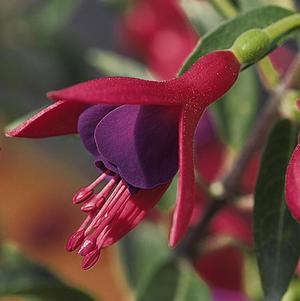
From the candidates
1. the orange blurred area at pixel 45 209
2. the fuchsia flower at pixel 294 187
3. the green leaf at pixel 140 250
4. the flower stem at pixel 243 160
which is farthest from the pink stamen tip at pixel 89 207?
the orange blurred area at pixel 45 209

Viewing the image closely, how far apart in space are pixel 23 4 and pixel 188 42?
46 centimetres

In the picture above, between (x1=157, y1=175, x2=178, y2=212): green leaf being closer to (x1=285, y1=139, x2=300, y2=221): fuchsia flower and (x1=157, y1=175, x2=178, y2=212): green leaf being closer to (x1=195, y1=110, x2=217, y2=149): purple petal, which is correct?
(x1=195, y1=110, x2=217, y2=149): purple petal

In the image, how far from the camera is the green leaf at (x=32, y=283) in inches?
38.4

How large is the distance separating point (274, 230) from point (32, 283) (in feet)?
1.25

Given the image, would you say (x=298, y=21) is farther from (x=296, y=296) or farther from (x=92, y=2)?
(x=92, y=2)

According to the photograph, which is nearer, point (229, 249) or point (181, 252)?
point (181, 252)

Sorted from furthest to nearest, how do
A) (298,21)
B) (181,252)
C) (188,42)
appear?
1. (188,42)
2. (181,252)
3. (298,21)

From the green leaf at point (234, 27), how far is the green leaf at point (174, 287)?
1.23 feet

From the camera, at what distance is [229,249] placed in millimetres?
1190

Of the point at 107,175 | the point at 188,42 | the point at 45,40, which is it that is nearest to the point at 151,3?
the point at 188,42

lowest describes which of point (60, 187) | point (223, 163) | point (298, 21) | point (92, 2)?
point (60, 187)

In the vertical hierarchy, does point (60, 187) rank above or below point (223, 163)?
below

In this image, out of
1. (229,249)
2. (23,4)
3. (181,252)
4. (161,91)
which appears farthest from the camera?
(23,4)

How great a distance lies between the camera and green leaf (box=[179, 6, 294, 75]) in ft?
2.34
